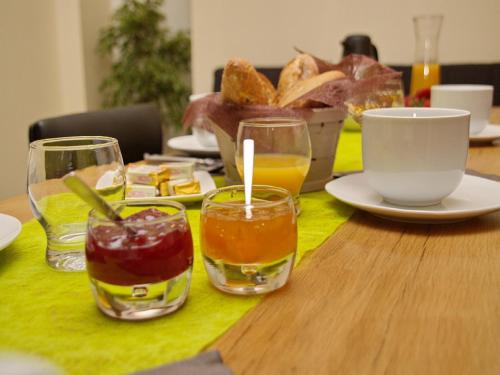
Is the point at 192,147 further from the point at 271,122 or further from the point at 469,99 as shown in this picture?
the point at 469,99

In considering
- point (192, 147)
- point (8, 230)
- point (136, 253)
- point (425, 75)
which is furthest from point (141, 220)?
point (425, 75)

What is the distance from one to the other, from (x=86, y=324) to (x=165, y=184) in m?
0.43

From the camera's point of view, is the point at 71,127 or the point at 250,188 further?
the point at 71,127

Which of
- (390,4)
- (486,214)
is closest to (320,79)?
(486,214)

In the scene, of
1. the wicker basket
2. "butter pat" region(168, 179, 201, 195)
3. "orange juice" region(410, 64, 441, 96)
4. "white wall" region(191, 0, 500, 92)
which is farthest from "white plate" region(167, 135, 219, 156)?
"white wall" region(191, 0, 500, 92)

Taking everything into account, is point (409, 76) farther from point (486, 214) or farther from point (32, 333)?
point (32, 333)

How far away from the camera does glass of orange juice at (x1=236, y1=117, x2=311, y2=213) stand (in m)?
0.82

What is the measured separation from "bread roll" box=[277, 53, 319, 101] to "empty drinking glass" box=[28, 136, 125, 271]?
0.46 metres

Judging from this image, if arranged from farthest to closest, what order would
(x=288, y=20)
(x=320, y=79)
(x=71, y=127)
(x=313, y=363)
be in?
(x=288, y=20) < (x=71, y=127) < (x=320, y=79) < (x=313, y=363)

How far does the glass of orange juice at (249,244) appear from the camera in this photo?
542 mm

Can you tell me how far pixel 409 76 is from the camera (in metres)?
3.00

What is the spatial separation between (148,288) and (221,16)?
3.55 m

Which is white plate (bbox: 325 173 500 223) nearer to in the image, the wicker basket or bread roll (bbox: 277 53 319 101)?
the wicker basket

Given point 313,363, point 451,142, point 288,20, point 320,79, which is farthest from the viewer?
point 288,20
